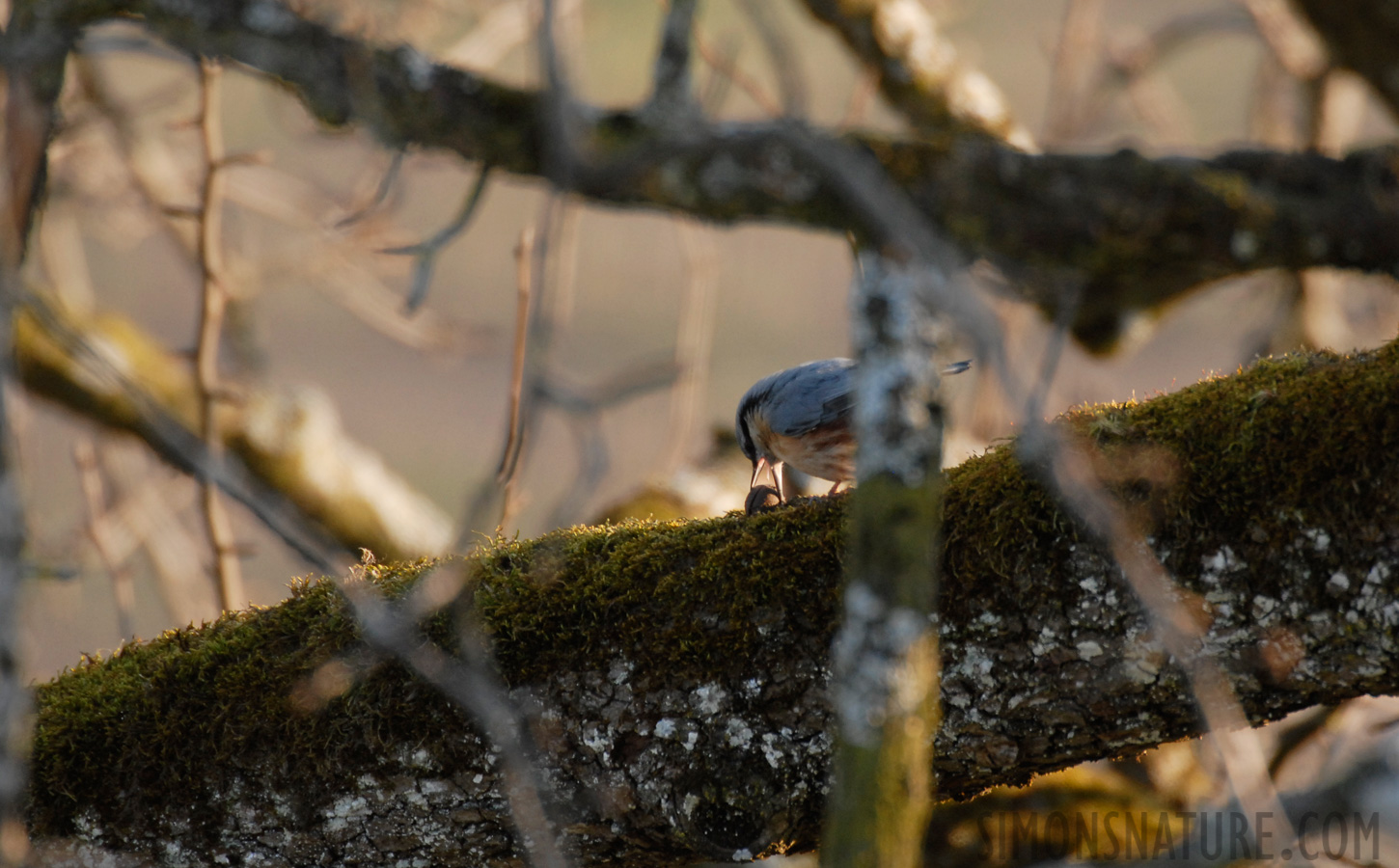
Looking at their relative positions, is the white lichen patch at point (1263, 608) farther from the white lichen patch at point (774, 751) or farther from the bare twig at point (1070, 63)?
the bare twig at point (1070, 63)

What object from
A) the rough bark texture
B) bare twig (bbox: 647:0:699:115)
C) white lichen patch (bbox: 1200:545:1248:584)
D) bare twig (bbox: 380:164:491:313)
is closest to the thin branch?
bare twig (bbox: 380:164:491:313)

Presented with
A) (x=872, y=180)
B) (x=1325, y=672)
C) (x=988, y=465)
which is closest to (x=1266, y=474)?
(x=1325, y=672)

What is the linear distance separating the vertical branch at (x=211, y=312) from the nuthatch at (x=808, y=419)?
1709 mm

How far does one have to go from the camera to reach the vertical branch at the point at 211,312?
323cm

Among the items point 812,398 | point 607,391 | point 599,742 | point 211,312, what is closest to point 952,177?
point 812,398

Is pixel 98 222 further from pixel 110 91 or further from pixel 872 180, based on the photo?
pixel 872 180

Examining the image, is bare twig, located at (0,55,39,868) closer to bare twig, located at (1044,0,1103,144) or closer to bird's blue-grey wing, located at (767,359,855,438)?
bird's blue-grey wing, located at (767,359,855,438)

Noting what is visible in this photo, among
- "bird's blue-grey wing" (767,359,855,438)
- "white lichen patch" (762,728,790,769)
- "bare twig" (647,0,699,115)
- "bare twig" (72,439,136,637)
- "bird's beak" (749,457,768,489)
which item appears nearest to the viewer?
"white lichen patch" (762,728,790,769)

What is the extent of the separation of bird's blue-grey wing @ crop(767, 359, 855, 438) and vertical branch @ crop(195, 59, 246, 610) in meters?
1.73

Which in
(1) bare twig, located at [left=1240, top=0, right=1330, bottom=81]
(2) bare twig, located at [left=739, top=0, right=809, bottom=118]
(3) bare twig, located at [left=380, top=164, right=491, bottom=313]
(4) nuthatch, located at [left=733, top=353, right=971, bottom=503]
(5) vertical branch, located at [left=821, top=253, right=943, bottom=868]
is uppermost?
(1) bare twig, located at [left=1240, top=0, right=1330, bottom=81]

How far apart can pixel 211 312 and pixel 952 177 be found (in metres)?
2.47

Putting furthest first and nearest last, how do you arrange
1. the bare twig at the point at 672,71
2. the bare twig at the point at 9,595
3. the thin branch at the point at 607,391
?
the bare twig at the point at 672,71 < the bare twig at the point at 9,595 < the thin branch at the point at 607,391

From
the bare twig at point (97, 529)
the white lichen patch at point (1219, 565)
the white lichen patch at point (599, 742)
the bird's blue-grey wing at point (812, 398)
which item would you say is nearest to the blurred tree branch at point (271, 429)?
the bare twig at point (97, 529)

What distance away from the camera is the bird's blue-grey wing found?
317 cm
